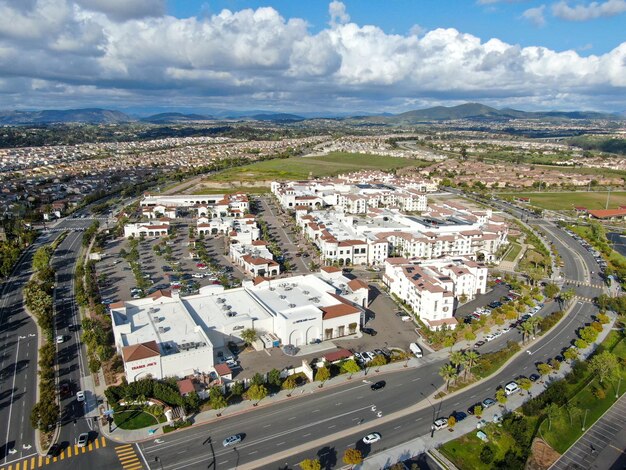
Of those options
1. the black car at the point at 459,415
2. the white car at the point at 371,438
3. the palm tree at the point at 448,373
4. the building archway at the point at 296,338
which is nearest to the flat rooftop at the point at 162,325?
the building archway at the point at 296,338

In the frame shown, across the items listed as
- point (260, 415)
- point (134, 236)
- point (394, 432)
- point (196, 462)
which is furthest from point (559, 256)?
point (134, 236)

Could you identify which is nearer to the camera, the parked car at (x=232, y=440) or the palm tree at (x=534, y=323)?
the parked car at (x=232, y=440)

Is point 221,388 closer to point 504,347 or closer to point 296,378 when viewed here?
point 296,378

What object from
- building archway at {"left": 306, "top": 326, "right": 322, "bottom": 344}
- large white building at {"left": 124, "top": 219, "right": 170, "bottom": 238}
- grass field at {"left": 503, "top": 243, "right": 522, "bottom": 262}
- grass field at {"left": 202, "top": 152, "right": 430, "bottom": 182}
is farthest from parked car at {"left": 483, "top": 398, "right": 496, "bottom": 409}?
grass field at {"left": 202, "top": 152, "right": 430, "bottom": 182}

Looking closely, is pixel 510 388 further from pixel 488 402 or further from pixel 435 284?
pixel 435 284

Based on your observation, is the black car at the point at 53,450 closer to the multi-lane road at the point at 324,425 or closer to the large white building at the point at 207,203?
the multi-lane road at the point at 324,425

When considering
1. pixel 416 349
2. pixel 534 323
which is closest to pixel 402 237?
pixel 534 323

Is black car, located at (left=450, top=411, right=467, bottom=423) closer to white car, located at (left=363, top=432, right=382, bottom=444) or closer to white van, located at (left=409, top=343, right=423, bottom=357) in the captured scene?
white car, located at (left=363, top=432, right=382, bottom=444)
